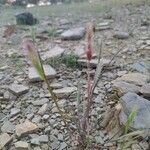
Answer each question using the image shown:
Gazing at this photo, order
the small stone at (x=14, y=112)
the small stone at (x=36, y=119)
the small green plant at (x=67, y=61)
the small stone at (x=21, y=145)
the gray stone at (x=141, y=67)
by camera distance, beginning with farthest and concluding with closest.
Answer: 1. the small green plant at (x=67, y=61)
2. the gray stone at (x=141, y=67)
3. the small stone at (x=14, y=112)
4. the small stone at (x=36, y=119)
5. the small stone at (x=21, y=145)

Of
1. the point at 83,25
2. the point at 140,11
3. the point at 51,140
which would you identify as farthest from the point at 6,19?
the point at 51,140

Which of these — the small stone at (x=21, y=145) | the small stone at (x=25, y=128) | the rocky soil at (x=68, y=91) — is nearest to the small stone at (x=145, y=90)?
the rocky soil at (x=68, y=91)

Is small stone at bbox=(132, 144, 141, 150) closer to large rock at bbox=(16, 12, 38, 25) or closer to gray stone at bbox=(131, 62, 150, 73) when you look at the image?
gray stone at bbox=(131, 62, 150, 73)

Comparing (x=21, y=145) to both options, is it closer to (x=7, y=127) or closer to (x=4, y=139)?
(x=4, y=139)

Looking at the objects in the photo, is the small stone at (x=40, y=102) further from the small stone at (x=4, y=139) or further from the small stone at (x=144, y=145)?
the small stone at (x=144, y=145)

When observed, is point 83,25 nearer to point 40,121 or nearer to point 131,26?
point 131,26

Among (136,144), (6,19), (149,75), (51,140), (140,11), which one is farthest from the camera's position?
(6,19)

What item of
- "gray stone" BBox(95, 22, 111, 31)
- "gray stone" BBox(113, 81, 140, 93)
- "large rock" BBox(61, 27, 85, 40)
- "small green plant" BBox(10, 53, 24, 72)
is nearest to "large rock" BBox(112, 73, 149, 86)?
"gray stone" BBox(113, 81, 140, 93)

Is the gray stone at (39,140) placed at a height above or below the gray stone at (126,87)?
below
